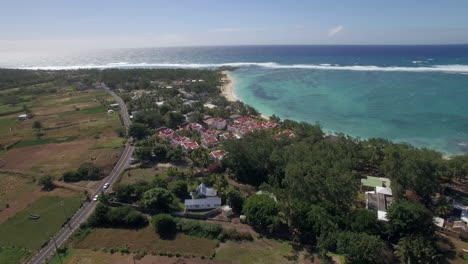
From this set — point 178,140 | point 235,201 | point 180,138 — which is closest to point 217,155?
point 178,140

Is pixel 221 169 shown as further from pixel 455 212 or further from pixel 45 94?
pixel 45 94

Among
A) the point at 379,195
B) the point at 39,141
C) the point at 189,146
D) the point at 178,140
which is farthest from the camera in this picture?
the point at 39,141

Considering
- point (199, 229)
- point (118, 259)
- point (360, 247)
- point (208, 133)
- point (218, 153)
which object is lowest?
point (118, 259)

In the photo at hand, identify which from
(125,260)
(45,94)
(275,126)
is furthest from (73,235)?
(45,94)

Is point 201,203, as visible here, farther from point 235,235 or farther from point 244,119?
point 244,119

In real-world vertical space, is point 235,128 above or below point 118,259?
above

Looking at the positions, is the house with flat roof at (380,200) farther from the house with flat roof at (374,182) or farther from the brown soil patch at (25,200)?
the brown soil patch at (25,200)

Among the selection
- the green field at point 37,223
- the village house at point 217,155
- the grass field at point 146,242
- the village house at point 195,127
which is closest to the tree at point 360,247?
the grass field at point 146,242
